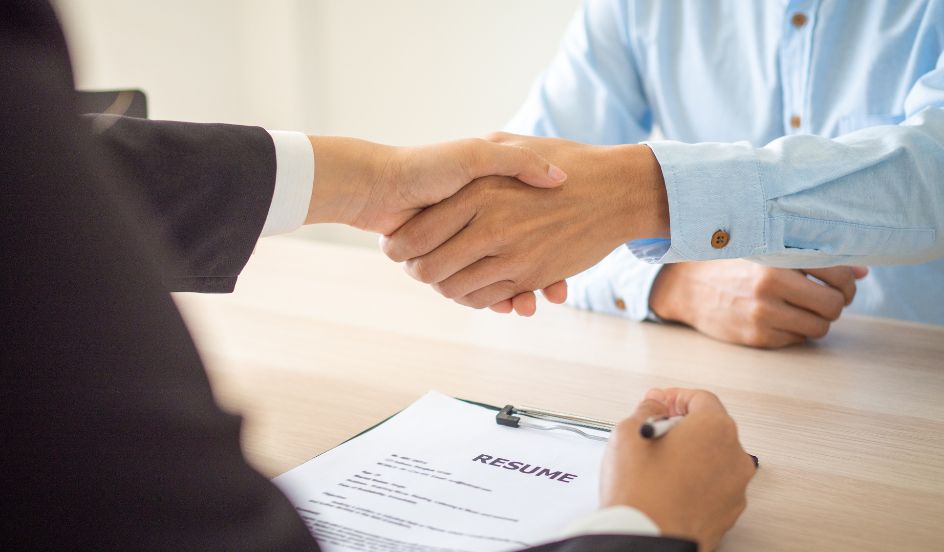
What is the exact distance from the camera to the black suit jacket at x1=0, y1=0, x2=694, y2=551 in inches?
15.3

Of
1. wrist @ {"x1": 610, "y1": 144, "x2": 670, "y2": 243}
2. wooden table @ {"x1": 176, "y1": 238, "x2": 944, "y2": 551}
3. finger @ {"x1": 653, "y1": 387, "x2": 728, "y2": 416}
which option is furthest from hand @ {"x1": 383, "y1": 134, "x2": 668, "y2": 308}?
finger @ {"x1": 653, "y1": 387, "x2": 728, "y2": 416}

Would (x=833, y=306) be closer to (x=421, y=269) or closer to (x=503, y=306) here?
(x=503, y=306)

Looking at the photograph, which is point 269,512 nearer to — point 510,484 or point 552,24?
point 510,484

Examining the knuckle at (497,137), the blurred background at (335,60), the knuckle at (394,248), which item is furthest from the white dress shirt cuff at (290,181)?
the blurred background at (335,60)

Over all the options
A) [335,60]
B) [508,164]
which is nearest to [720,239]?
[508,164]

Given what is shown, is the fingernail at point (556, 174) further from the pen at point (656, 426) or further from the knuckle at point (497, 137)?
the pen at point (656, 426)

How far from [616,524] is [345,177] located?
58 centimetres

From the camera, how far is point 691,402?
2.19ft

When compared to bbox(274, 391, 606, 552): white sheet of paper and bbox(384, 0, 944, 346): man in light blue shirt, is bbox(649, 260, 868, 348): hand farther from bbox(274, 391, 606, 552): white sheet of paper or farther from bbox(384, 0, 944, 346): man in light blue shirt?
bbox(274, 391, 606, 552): white sheet of paper

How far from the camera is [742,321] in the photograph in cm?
107

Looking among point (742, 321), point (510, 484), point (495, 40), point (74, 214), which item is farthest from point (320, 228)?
point (74, 214)

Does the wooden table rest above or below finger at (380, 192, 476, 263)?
below

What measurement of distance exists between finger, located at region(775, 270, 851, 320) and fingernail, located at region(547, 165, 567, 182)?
0.33m

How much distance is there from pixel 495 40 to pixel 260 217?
2159 mm
